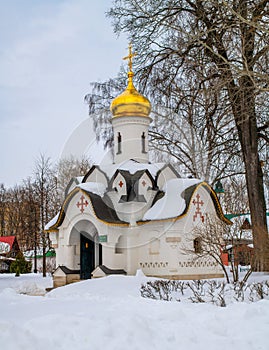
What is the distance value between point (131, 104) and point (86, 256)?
5.40 meters

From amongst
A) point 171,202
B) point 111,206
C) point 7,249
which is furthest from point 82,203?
point 7,249

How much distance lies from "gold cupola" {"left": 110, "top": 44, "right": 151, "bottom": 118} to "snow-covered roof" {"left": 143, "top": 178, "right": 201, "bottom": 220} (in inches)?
112

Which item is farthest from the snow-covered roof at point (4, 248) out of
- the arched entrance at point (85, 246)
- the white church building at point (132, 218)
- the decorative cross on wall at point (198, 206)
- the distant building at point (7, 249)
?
the decorative cross on wall at point (198, 206)

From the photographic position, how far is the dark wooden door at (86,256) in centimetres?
1509

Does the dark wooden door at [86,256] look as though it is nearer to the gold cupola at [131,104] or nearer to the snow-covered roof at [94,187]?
the snow-covered roof at [94,187]

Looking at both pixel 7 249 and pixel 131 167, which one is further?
pixel 7 249

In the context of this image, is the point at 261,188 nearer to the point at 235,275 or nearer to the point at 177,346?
the point at 235,275

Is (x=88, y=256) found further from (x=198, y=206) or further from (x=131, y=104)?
(x=131, y=104)

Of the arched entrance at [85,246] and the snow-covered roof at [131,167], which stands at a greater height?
the snow-covered roof at [131,167]

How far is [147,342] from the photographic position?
4.40 m

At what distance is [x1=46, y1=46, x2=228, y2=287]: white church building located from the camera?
13.5 metres

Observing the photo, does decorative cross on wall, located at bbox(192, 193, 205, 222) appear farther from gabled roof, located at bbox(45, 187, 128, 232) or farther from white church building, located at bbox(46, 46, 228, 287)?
gabled roof, located at bbox(45, 187, 128, 232)

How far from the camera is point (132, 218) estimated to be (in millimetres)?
14133

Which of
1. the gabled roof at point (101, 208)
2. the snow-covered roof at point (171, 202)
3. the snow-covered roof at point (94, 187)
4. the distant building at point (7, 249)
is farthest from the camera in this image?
the distant building at point (7, 249)
